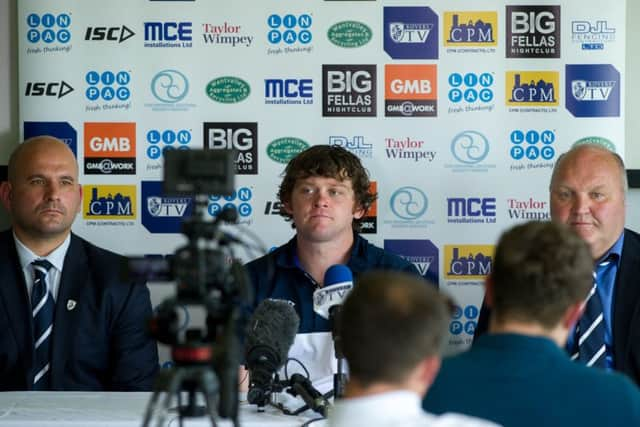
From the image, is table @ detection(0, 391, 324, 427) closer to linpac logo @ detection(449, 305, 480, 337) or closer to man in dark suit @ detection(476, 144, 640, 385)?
man in dark suit @ detection(476, 144, 640, 385)

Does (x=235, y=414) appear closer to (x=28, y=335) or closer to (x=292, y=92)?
(x=28, y=335)

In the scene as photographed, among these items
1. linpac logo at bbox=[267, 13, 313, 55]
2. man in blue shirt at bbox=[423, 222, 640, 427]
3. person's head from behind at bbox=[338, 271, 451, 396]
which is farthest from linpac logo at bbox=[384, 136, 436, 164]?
person's head from behind at bbox=[338, 271, 451, 396]

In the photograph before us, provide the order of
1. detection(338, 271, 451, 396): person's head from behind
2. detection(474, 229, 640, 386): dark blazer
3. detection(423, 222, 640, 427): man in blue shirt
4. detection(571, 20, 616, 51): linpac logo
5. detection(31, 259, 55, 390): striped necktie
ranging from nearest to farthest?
detection(338, 271, 451, 396): person's head from behind, detection(423, 222, 640, 427): man in blue shirt, detection(474, 229, 640, 386): dark blazer, detection(31, 259, 55, 390): striped necktie, detection(571, 20, 616, 51): linpac logo

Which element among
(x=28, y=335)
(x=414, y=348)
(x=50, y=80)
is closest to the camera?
(x=414, y=348)

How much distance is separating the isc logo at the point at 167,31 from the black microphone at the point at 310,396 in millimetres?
1963

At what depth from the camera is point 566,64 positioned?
3791 mm

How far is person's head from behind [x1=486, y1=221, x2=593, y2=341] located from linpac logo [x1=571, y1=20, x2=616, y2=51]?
2415mm

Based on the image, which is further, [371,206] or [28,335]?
[371,206]

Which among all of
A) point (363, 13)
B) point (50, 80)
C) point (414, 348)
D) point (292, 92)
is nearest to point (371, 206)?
point (292, 92)

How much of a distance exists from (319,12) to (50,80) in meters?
1.20

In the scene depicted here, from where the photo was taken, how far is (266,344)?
2.22 meters

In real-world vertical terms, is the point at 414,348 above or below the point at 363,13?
below

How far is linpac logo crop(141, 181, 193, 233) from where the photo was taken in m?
3.85

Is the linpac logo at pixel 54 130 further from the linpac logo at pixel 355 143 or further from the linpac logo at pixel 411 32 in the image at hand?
the linpac logo at pixel 411 32
